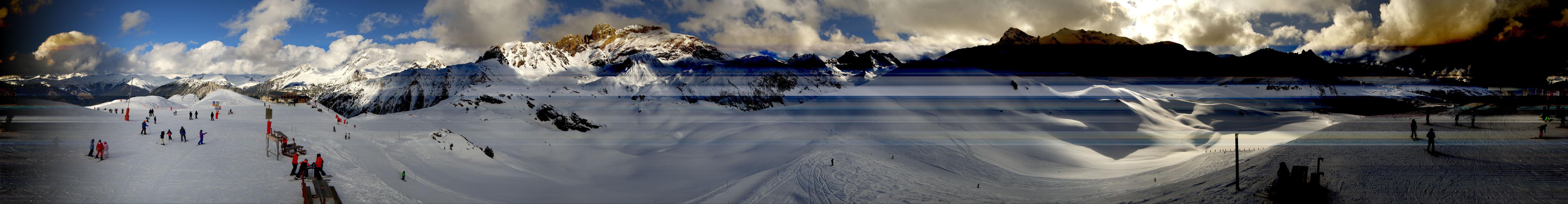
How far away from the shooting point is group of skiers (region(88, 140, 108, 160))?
47.4 ft

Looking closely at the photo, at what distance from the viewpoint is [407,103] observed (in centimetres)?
9738

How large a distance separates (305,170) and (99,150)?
510 cm

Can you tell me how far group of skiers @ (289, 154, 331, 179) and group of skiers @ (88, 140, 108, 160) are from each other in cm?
368

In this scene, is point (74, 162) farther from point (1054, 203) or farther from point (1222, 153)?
point (1222, 153)

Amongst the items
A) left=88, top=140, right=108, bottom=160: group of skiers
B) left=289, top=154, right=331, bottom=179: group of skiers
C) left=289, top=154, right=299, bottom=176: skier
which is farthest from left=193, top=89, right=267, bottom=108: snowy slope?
left=289, top=154, right=331, bottom=179: group of skiers

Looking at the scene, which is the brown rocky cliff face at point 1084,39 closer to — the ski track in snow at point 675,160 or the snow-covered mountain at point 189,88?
the ski track in snow at point 675,160

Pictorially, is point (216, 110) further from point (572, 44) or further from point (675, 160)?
point (572, 44)

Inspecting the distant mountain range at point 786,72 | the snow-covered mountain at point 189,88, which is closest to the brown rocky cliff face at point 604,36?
the distant mountain range at point 786,72

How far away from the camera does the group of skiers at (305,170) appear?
13.9 metres

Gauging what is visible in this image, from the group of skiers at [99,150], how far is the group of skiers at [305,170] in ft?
12.1

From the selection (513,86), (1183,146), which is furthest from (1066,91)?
(513,86)

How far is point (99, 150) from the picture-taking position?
14.5 meters

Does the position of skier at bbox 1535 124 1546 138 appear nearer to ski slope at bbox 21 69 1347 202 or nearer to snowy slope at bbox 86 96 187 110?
ski slope at bbox 21 69 1347 202

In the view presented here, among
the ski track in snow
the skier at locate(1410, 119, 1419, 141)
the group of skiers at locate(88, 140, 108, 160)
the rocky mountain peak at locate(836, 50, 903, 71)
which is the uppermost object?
the rocky mountain peak at locate(836, 50, 903, 71)
